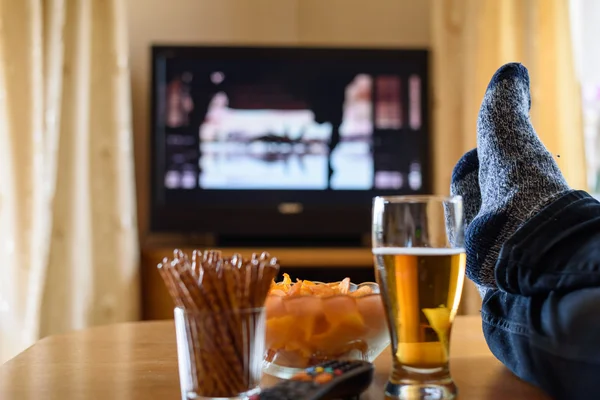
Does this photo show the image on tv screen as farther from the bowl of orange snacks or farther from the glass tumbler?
the glass tumbler

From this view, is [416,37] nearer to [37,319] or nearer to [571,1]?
[571,1]

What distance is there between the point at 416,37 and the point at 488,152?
2131mm

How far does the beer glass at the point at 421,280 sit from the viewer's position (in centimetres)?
52

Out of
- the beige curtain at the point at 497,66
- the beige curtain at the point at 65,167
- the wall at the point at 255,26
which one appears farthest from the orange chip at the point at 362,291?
the wall at the point at 255,26

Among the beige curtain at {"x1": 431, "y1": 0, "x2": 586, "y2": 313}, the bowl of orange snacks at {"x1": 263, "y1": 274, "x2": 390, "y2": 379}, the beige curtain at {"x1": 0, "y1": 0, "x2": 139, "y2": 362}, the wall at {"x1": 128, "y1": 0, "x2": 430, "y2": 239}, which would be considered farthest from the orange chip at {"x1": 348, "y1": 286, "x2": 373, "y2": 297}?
the wall at {"x1": 128, "y1": 0, "x2": 430, "y2": 239}

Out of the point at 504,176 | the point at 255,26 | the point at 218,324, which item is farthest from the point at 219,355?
the point at 255,26

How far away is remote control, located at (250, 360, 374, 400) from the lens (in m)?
0.49

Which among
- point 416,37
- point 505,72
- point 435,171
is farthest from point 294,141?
point 505,72

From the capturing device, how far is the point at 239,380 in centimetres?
51

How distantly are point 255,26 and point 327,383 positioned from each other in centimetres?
236

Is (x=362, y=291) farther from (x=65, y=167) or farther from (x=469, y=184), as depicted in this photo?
(x=65, y=167)

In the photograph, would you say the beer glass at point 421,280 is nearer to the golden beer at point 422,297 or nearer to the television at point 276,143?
the golden beer at point 422,297

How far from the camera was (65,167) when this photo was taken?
219 cm

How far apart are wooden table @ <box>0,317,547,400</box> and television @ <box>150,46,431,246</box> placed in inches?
59.9
